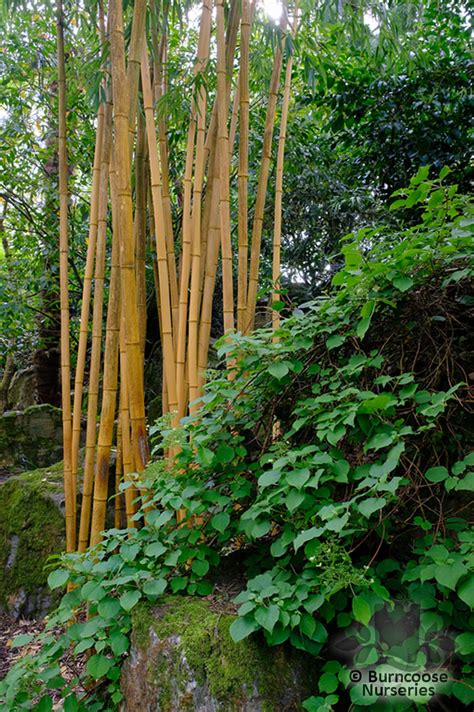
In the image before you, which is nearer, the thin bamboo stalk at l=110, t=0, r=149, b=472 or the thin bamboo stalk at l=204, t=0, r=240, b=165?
the thin bamboo stalk at l=110, t=0, r=149, b=472

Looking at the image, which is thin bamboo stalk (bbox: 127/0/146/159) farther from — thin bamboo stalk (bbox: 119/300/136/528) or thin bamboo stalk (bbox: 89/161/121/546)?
thin bamboo stalk (bbox: 119/300/136/528)

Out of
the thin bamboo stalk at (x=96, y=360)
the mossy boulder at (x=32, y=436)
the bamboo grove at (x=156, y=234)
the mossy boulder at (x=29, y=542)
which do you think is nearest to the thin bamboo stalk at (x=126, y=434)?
the bamboo grove at (x=156, y=234)

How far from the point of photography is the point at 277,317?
73.4 inches

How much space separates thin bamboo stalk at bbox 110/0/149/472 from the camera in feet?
5.06

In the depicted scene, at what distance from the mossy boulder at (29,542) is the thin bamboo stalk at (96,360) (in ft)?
2.06

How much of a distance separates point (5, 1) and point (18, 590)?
2.33m

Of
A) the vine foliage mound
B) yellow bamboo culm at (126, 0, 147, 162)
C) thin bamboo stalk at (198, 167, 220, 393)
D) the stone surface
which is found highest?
yellow bamboo culm at (126, 0, 147, 162)

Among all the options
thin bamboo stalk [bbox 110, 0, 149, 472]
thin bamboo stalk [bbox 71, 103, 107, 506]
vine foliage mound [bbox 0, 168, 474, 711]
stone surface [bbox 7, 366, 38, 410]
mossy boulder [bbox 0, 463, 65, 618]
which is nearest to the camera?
vine foliage mound [bbox 0, 168, 474, 711]

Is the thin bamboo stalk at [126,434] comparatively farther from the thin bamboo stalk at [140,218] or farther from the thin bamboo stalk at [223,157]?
the thin bamboo stalk at [223,157]

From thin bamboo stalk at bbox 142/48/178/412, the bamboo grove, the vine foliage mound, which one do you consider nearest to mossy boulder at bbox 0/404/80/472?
the bamboo grove

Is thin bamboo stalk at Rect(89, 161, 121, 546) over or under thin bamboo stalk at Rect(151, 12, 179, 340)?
under

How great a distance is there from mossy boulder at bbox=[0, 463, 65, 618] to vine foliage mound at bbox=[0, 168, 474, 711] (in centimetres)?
94

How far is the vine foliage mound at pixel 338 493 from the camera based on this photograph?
111cm

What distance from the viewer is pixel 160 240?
5.57ft
